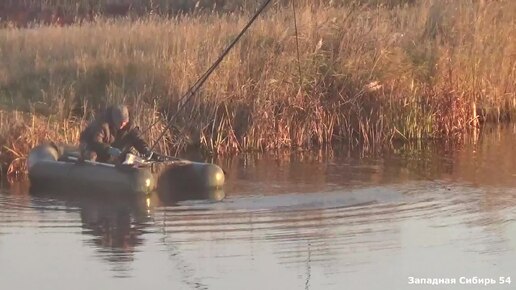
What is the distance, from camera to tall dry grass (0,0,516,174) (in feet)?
52.8

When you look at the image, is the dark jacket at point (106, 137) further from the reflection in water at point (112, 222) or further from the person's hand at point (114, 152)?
the reflection in water at point (112, 222)

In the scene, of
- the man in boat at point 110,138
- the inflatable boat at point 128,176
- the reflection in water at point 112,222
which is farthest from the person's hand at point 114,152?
the reflection in water at point 112,222

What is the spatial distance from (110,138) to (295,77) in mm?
4007

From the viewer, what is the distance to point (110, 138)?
1352 centimetres

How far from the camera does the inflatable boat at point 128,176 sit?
42.1ft

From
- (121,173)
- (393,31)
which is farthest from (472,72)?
(121,173)

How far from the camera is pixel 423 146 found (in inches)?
654

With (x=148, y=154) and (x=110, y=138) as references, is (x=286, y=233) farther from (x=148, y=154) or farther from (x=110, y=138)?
(x=110, y=138)

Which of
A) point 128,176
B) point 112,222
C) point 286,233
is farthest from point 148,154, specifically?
point 286,233

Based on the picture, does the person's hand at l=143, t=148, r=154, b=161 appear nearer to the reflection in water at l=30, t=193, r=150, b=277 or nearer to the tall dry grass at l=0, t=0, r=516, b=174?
the reflection in water at l=30, t=193, r=150, b=277

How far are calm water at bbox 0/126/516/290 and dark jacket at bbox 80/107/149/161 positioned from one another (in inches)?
27.4

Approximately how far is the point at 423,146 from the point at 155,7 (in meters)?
15.0

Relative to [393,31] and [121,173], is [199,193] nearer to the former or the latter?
[121,173]

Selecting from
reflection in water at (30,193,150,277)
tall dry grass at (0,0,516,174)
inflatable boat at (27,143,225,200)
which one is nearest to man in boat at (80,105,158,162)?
inflatable boat at (27,143,225,200)
